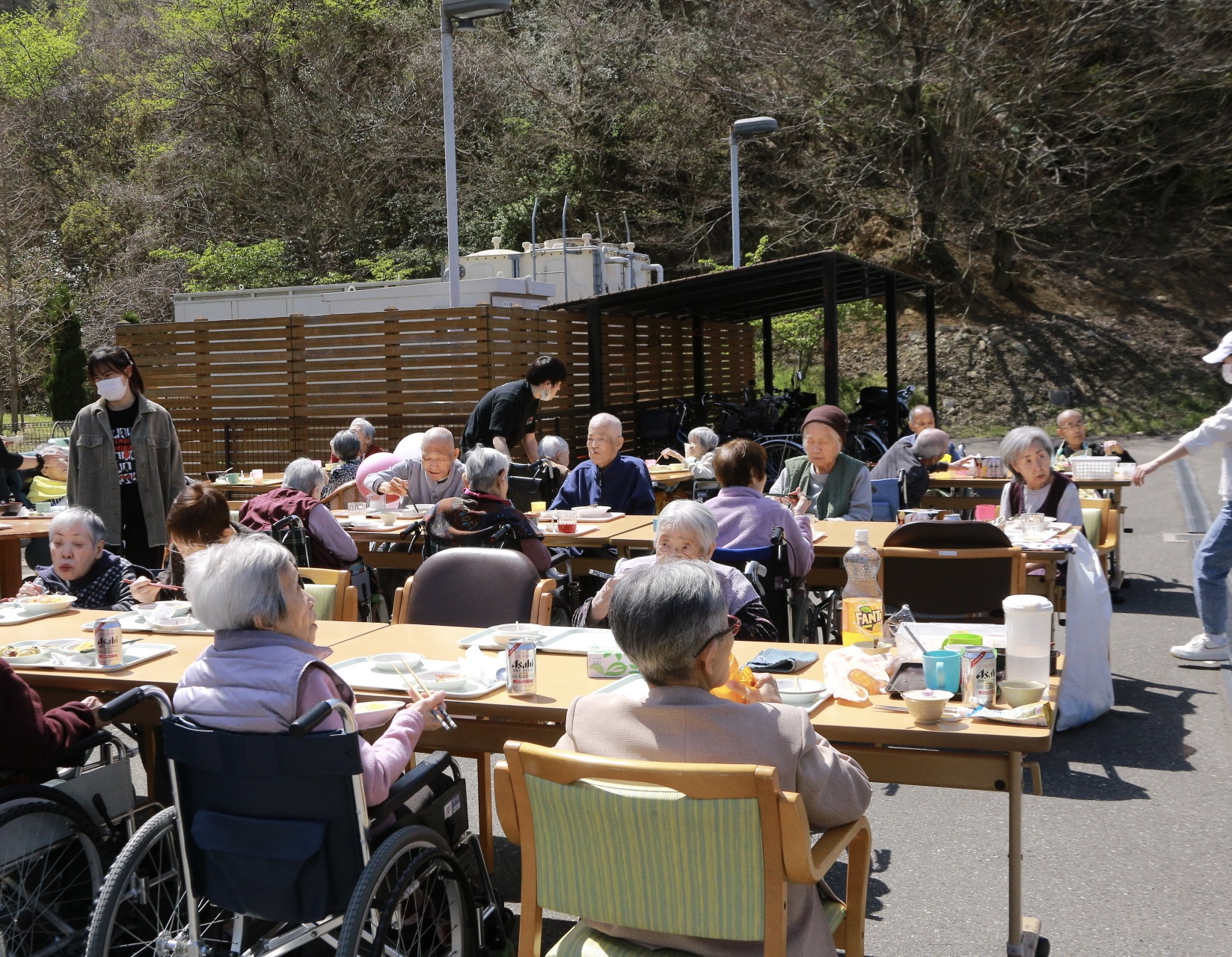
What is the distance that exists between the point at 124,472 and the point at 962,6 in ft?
77.0

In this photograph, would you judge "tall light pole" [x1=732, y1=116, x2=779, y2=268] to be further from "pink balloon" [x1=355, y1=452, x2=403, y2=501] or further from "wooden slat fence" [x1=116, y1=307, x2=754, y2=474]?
"pink balloon" [x1=355, y1=452, x2=403, y2=501]

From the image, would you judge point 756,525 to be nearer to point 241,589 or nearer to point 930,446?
point 241,589

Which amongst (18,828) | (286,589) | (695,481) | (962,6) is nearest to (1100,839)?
(286,589)

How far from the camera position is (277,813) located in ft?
8.12

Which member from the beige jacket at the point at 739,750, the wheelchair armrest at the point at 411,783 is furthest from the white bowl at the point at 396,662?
the beige jacket at the point at 739,750

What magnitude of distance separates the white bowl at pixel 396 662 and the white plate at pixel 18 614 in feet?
5.70

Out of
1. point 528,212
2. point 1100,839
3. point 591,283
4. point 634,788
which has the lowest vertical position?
point 1100,839

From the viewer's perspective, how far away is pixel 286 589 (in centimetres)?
271

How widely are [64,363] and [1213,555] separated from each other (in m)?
26.2

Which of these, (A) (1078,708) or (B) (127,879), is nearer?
(B) (127,879)

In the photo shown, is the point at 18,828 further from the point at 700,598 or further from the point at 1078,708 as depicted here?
the point at 1078,708

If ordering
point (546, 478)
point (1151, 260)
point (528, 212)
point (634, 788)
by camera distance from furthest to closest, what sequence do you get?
point (528, 212), point (1151, 260), point (546, 478), point (634, 788)

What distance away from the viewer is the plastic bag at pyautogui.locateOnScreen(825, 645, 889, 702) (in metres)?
3.01

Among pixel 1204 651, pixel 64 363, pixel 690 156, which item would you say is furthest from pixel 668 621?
pixel 690 156
